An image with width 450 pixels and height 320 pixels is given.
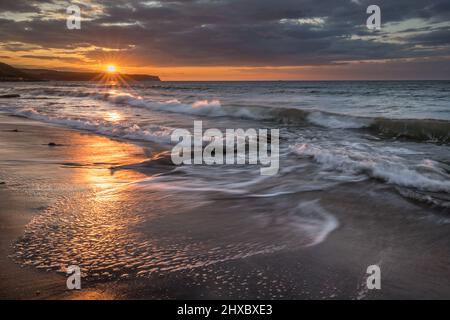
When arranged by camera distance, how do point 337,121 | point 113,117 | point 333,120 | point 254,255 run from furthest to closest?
point 113,117
point 333,120
point 337,121
point 254,255

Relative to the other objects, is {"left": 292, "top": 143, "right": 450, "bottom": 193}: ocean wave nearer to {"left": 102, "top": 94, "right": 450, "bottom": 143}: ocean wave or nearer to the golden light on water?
{"left": 102, "top": 94, "right": 450, "bottom": 143}: ocean wave

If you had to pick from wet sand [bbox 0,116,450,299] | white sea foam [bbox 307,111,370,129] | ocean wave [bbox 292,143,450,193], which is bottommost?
wet sand [bbox 0,116,450,299]

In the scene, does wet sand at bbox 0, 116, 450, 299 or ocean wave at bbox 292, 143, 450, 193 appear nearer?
wet sand at bbox 0, 116, 450, 299

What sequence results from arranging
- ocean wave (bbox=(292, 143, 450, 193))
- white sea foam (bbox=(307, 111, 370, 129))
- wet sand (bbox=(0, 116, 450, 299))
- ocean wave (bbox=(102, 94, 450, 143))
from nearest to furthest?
1. wet sand (bbox=(0, 116, 450, 299))
2. ocean wave (bbox=(292, 143, 450, 193))
3. ocean wave (bbox=(102, 94, 450, 143))
4. white sea foam (bbox=(307, 111, 370, 129))

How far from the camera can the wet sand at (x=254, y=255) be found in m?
2.77

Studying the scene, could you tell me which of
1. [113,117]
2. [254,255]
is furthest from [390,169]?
[113,117]

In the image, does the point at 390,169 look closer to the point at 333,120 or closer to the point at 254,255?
the point at 254,255

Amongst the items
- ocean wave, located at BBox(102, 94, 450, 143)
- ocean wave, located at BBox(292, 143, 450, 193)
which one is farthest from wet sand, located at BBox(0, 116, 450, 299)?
ocean wave, located at BBox(102, 94, 450, 143)

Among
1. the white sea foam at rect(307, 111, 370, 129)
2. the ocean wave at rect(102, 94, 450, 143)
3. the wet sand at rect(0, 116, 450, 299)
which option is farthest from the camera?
the white sea foam at rect(307, 111, 370, 129)

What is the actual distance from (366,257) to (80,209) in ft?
9.82

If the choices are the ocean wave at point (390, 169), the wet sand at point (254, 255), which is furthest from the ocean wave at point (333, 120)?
the wet sand at point (254, 255)

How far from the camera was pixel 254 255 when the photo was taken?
337cm

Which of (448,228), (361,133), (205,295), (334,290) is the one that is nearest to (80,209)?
(205,295)

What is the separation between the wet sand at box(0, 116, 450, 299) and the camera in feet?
9.09
